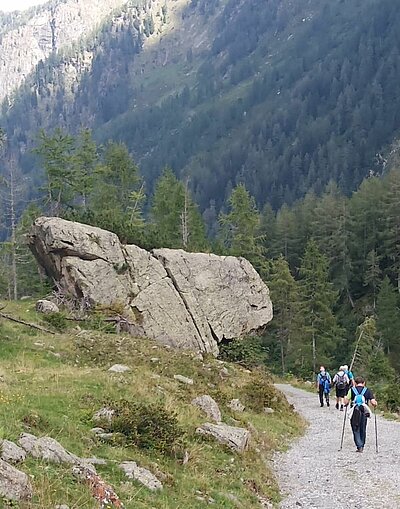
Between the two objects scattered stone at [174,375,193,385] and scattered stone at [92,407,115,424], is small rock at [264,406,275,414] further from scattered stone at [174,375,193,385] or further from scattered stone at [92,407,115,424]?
scattered stone at [92,407,115,424]

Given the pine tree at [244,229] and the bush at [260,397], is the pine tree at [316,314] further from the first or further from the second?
the bush at [260,397]

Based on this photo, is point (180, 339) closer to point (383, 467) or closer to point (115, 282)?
point (115, 282)

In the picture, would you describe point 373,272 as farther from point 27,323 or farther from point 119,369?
point 119,369

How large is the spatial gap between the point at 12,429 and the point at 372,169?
16919 cm

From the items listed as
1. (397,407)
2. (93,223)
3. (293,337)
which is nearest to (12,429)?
(397,407)

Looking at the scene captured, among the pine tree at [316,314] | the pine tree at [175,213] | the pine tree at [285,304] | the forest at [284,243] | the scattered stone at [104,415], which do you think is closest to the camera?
the scattered stone at [104,415]

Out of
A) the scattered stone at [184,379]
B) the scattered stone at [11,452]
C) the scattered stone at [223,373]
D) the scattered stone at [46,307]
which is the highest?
the scattered stone at [46,307]

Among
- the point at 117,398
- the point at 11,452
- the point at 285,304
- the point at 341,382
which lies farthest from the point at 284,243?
the point at 11,452

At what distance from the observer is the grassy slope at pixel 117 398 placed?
31.7ft

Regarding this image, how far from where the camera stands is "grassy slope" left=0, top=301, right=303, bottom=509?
9672mm

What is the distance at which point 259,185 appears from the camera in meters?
188

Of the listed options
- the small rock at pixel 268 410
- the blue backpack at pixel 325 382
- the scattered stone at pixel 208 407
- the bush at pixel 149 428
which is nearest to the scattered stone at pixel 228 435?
the scattered stone at pixel 208 407

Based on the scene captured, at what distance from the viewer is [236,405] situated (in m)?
22.5

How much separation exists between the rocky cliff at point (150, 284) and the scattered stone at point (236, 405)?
1291 centimetres
